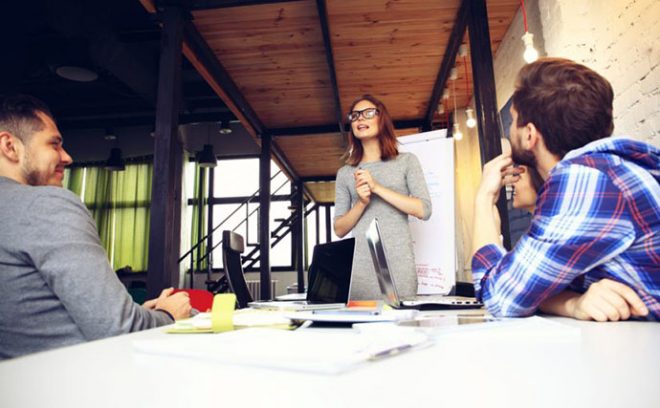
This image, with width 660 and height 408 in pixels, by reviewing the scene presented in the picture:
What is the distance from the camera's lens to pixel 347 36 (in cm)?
364

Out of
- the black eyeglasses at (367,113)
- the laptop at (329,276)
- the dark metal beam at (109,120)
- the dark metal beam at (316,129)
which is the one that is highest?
the dark metal beam at (109,120)

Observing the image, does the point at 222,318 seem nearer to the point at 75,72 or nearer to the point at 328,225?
the point at 75,72

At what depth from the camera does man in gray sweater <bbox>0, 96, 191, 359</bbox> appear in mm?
977

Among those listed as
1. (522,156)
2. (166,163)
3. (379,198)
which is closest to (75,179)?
(166,163)

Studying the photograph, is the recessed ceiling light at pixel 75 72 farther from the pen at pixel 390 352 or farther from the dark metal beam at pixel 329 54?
the pen at pixel 390 352

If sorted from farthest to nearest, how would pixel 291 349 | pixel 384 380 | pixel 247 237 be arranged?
pixel 247 237 < pixel 291 349 < pixel 384 380

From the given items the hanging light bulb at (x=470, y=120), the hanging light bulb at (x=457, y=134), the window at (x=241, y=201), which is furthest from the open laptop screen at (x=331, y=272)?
the window at (x=241, y=201)

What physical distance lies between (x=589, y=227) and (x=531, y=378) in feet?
1.76

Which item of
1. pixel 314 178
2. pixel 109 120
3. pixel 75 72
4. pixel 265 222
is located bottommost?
pixel 265 222

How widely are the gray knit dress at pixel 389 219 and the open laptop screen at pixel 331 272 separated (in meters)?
0.40

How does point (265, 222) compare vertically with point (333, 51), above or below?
below

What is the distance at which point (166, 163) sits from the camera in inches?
114

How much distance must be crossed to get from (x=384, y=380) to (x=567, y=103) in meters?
0.92

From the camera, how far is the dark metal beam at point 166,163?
2.86 m
